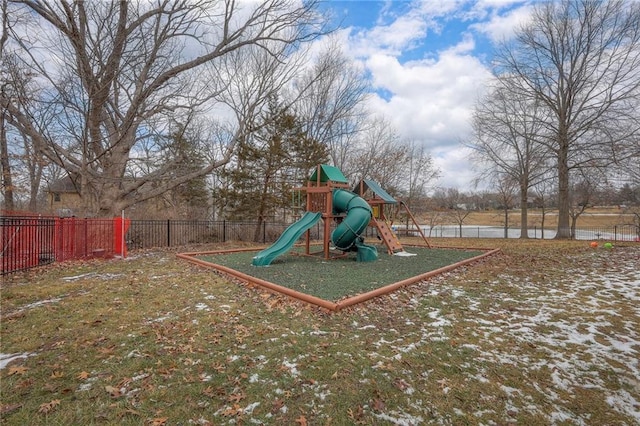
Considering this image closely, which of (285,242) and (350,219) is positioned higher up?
(350,219)

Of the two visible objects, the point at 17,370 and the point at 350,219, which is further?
the point at 350,219

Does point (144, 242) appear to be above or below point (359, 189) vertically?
below

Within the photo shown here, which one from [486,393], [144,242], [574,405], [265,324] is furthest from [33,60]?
[574,405]

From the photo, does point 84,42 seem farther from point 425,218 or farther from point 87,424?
point 425,218

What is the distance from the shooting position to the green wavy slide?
7906 millimetres

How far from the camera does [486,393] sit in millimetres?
2609

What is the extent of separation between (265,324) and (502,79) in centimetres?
2144

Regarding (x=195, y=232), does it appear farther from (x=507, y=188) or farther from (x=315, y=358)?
(x=507, y=188)

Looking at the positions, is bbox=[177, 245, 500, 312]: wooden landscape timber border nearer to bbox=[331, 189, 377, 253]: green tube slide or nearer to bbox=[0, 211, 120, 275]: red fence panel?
bbox=[331, 189, 377, 253]: green tube slide

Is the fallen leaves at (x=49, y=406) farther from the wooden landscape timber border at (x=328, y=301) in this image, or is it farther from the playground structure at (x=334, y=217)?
the playground structure at (x=334, y=217)

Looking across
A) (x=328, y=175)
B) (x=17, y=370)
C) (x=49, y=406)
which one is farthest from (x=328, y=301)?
(x=328, y=175)

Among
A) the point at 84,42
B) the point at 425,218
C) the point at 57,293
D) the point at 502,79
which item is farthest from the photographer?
the point at 425,218

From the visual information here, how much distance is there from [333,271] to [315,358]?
4211 mm

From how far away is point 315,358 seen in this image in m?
3.10
